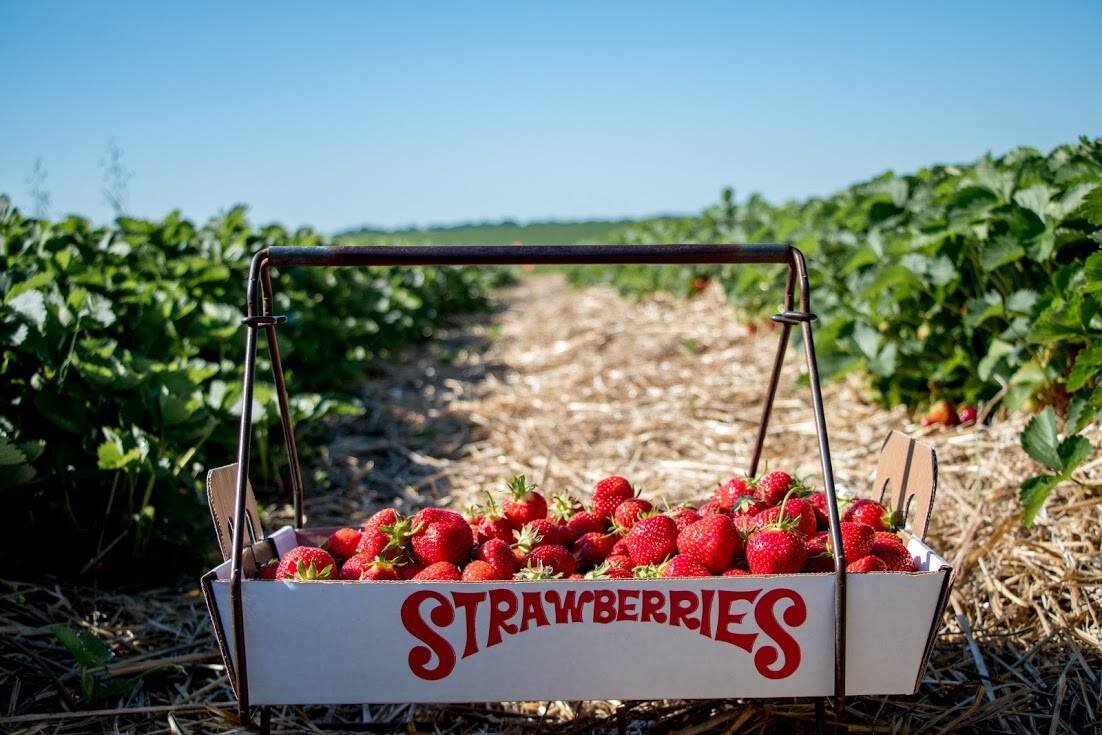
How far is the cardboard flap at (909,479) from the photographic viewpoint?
1.90 m

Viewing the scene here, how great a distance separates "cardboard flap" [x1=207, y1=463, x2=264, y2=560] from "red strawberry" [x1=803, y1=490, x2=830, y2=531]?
1.29 metres

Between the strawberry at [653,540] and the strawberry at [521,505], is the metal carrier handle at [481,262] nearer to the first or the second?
the strawberry at [653,540]

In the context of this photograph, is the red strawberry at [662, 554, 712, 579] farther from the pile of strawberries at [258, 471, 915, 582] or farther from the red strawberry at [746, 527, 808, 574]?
the red strawberry at [746, 527, 808, 574]

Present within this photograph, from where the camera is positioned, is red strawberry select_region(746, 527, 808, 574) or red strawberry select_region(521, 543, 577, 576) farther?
red strawberry select_region(521, 543, 577, 576)

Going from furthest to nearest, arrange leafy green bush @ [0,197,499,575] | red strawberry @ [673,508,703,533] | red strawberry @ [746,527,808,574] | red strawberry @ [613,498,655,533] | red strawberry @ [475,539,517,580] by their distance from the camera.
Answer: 1. leafy green bush @ [0,197,499,575]
2. red strawberry @ [613,498,655,533]
3. red strawberry @ [673,508,703,533]
4. red strawberry @ [475,539,517,580]
5. red strawberry @ [746,527,808,574]

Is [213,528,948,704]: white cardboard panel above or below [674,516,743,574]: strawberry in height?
below

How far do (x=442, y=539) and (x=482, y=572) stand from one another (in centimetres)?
14

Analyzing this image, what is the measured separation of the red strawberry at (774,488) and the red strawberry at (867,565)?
403mm

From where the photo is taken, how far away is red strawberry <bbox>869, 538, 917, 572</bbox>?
1821mm

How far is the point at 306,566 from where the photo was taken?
1.79 metres

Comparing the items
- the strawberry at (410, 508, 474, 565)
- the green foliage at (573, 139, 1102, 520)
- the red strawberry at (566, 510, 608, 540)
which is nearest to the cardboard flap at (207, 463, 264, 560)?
the strawberry at (410, 508, 474, 565)

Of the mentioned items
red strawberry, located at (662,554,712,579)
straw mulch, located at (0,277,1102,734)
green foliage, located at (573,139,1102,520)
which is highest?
green foliage, located at (573,139,1102,520)

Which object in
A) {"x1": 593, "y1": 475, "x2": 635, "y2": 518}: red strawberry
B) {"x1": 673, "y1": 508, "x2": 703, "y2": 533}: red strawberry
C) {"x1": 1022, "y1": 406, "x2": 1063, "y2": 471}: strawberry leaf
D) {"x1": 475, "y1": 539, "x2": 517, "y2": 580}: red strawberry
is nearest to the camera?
{"x1": 475, "y1": 539, "x2": 517, "y2": 580}: red strawberry

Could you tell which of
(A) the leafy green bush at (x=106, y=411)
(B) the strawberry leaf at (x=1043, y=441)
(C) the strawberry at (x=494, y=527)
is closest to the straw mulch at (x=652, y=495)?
(A) the leafy green bush at (x=106, y=411)
